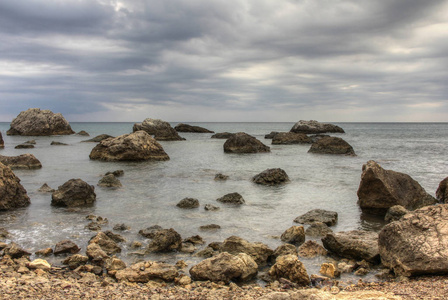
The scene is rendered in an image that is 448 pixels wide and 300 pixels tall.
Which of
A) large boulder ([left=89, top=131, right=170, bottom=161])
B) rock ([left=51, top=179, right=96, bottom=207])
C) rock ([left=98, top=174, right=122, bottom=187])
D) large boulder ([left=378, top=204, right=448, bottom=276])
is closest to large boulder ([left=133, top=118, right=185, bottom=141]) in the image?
large boulder ([left=89, top=131, right=170, bottom=161])

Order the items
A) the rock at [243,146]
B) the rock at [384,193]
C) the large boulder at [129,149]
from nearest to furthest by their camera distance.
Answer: the rock at [384,193] < the large boulder at [129,149] < the rock at [243,146]

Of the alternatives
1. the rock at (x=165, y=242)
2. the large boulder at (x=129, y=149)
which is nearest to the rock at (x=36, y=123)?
the large boulder at (x=129, y=149)

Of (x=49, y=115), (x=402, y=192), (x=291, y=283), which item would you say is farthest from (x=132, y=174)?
(x=49, y=115)

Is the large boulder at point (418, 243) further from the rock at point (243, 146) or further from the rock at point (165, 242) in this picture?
the rock at point (243, 146)

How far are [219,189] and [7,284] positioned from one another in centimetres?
1071

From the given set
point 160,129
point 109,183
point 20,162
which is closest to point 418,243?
point 109,183

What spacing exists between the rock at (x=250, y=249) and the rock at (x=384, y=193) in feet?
19.2

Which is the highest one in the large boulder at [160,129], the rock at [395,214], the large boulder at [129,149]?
the large boulder at [160,129]

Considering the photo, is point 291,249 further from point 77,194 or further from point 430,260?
point 77,194

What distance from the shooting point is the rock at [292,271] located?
620 cm

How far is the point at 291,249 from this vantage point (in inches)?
296

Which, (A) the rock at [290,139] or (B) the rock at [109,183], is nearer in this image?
(B) the rock at [109,183]

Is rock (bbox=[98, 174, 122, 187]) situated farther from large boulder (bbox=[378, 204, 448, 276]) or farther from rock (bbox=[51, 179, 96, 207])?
large boulder (bbox=[378, 204, 448, 276])

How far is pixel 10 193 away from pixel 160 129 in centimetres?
4593
